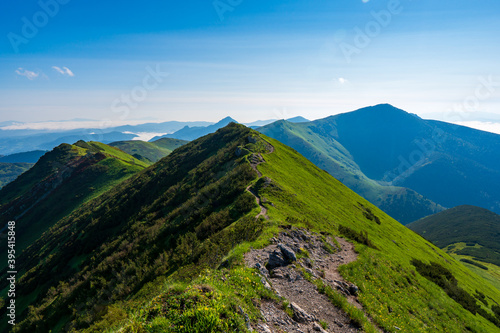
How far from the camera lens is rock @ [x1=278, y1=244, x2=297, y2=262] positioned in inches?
781

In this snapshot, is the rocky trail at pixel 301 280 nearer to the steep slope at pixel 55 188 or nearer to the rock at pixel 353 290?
the rock at pixel 353 290

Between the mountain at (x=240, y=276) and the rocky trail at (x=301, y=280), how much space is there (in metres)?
0.09

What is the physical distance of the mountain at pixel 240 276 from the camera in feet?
36.9

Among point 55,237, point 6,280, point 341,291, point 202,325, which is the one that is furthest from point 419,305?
point 55,237

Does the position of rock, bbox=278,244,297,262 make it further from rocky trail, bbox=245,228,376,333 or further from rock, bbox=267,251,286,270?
rock, bbox=267,251,286,270

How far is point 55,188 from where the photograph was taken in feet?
410

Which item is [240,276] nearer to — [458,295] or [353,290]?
[353,290]

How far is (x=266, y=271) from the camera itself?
17.1 m

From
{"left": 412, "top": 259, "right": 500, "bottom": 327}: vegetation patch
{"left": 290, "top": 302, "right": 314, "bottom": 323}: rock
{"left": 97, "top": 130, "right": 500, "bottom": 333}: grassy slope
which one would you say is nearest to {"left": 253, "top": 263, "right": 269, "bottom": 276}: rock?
{"left": 97, "top": 130, "right": 500, "bottom": 333}: grassy slope

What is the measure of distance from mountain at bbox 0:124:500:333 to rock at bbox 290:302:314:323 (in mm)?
74

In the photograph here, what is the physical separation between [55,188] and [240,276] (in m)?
156

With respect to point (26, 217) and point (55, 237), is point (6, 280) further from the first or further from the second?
point (26, 217)

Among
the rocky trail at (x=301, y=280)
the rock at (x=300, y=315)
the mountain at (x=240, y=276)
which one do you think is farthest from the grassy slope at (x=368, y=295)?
the rock at (x=300, y=315)

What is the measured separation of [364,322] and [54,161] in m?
203
